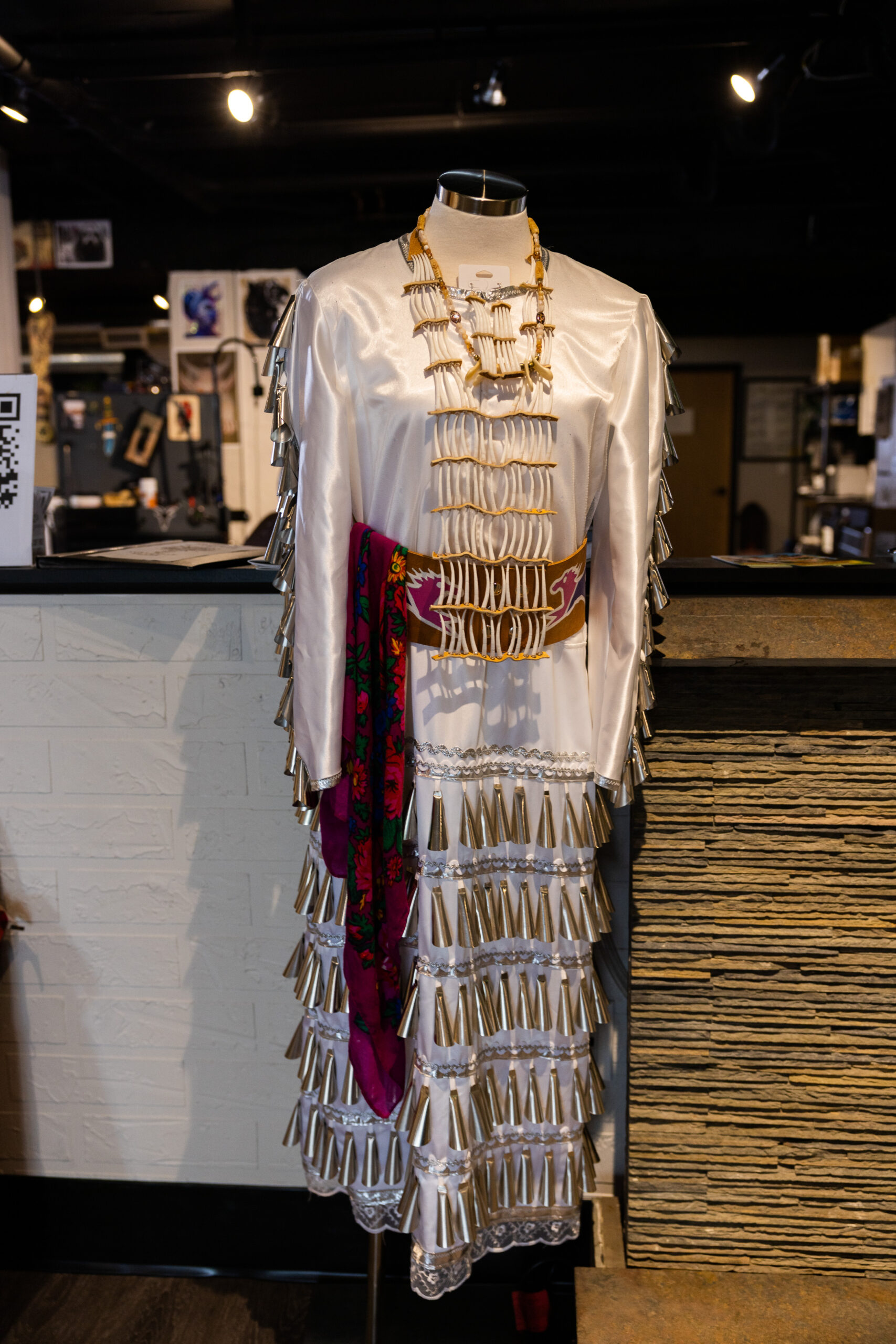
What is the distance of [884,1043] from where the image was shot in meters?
1.57

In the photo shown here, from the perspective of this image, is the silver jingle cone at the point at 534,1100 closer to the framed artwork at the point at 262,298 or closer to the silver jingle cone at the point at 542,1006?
the silver jingle cone at the point at 542,1006

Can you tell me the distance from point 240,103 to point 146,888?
2.80 meters

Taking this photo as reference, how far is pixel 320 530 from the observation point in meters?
1.23

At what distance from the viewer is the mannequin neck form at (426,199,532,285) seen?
1.26m

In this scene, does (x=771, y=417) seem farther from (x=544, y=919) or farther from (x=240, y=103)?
(x=544, y=919)

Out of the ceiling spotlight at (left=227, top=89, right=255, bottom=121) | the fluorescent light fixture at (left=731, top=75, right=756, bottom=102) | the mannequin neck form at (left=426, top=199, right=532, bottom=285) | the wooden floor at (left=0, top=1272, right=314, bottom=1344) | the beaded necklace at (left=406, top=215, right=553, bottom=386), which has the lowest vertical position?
the wooden floor at (left=0, top=1272, right=314, bottom=1344)

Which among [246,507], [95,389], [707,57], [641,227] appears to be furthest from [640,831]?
[95,389]

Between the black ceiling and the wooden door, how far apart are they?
80cm

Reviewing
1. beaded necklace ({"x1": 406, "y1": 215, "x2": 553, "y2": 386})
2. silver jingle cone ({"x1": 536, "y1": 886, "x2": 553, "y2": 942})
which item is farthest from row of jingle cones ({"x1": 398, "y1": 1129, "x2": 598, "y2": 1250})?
beaded necklace ({"x1": 406, "y1": 215, "x2": 553, "y2": 386})

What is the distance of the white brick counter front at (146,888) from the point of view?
5.62 ft

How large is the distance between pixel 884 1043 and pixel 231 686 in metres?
1.22

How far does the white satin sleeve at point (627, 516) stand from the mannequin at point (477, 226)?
182mm

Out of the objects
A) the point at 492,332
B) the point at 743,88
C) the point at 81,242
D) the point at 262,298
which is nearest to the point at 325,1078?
the point at 492,332

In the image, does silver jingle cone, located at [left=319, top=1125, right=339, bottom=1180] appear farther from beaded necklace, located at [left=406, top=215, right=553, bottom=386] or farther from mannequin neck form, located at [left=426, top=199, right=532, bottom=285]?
mannequin neck form, located at [left=426, top=199, right=532, bottom=285]
